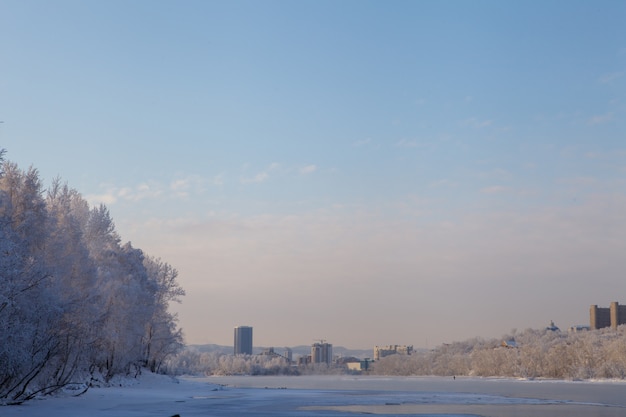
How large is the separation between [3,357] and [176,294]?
56988 millimetres

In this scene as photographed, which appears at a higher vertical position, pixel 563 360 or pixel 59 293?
pixel 59 293

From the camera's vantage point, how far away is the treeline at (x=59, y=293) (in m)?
33.1

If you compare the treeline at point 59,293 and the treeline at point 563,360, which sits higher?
the treeline at point 59,293

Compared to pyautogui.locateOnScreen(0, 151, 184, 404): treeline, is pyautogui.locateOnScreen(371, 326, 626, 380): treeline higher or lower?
lower

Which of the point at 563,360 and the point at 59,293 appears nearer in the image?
the point at 59,293

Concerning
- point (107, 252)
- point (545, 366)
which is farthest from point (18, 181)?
point (545, 366)

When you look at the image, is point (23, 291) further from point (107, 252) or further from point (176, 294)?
point (176, 294)

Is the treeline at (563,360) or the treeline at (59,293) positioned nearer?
the treeline at (59,293)

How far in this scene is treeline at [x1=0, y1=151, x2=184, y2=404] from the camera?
1303 inches

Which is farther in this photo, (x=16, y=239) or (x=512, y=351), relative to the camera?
(x=512, y=351)

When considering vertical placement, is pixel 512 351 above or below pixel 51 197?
below

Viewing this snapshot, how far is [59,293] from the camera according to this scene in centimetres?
4006

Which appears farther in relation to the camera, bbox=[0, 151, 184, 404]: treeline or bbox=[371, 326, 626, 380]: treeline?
bbox=[371, 326, 626, 380]: treeline

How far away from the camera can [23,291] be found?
3428 cm
